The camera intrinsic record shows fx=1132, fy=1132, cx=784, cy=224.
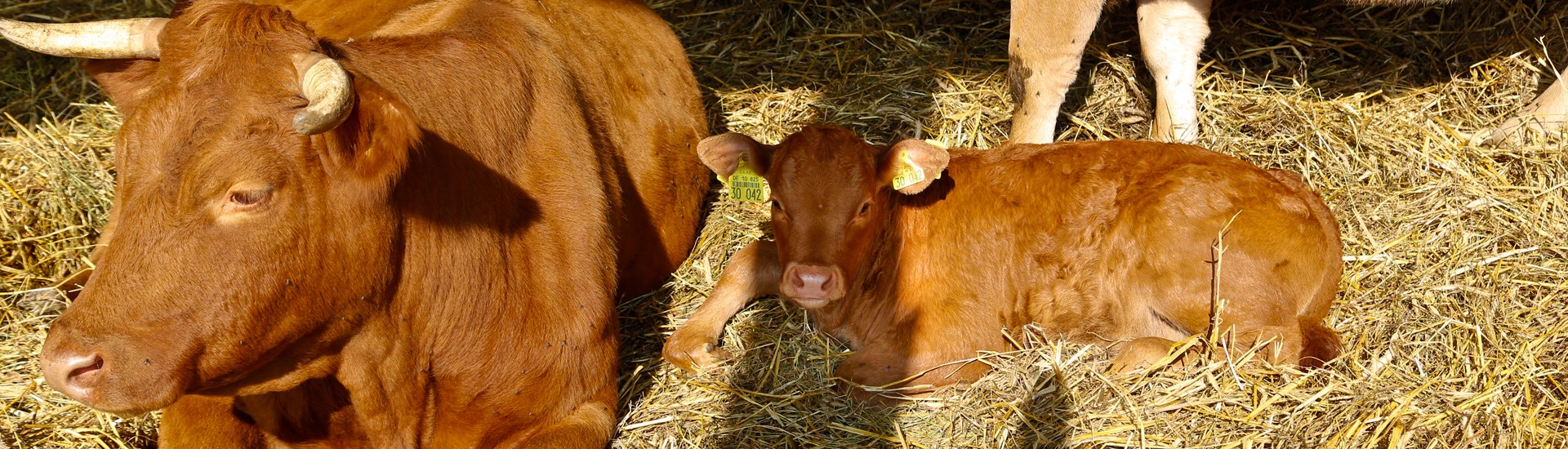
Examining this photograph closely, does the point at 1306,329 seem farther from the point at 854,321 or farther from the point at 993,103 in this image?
the point at 993,103

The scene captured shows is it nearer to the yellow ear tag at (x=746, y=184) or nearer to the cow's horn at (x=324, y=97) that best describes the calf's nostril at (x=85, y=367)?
the cow's horn at (x=324, y=97)

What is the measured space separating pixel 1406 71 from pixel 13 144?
6954 millimetres

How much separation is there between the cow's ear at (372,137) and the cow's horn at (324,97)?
118mm

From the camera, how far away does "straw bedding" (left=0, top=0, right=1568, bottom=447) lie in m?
3.83

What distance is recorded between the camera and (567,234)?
12.0 ft

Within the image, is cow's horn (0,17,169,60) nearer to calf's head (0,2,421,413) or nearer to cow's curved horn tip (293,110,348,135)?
calf's head (0,2,421,413)

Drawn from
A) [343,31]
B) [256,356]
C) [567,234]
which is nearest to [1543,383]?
[567,234]

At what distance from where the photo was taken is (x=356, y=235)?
9.75ft

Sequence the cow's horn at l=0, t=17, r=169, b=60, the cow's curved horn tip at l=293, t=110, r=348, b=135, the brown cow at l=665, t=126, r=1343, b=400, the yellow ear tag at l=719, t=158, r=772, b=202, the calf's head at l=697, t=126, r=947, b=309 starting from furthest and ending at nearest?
the yellow ear tag at l=719, t=158, r=772, b=202, the brown cow at l=665, t=126, r=1343, b=400, the calf's head at l=697, t=126, r=947, b=309, the cow's horn at l=0, t=17, r=169, b=60, the cow's curved horn tip at l=293, t=110, r=348, b=135

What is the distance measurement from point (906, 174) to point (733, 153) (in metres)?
0.64

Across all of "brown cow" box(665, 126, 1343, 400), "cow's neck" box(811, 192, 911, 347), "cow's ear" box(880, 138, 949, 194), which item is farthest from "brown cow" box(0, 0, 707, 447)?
"cow's ear" box(880, 138, 949, 194)

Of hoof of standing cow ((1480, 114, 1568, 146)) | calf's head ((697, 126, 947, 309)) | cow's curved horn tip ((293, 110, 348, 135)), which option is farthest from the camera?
hoof of standing cow ((1480, 114, 1568, 146))

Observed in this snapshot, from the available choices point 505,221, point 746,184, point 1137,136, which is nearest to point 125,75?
point 505,221

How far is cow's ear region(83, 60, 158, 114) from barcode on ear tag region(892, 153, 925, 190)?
2405mm
